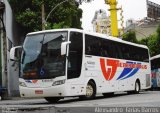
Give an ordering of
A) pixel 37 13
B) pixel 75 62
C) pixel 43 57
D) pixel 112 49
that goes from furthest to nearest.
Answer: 1. pixel 37 13
2. pixel 112 49
3. pixel 75 62
4. pixel 43 57

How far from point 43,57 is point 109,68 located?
540cm

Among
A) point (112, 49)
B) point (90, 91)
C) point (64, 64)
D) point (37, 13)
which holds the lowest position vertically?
point (90, 91)

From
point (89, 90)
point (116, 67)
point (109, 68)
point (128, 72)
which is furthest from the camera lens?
point (128, 72)

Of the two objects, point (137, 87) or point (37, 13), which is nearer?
point (137, 87)

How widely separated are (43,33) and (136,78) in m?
10.0

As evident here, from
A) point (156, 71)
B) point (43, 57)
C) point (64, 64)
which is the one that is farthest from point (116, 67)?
point (156, 71)

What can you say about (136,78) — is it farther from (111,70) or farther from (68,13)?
(68,13)

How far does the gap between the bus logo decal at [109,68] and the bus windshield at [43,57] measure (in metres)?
3.83

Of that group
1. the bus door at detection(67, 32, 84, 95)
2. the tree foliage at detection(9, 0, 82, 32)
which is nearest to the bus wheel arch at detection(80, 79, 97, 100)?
the bus door at detection(67, 32, 84, 95)

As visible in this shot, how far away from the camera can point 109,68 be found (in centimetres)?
2362

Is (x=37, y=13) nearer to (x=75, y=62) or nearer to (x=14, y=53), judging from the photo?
(x=14, y=53)

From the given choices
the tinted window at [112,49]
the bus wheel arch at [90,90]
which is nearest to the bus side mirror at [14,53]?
the tinted window at [112,49]

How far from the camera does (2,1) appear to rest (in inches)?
1358

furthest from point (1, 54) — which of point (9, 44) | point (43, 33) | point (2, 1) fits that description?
point (43, 33)
